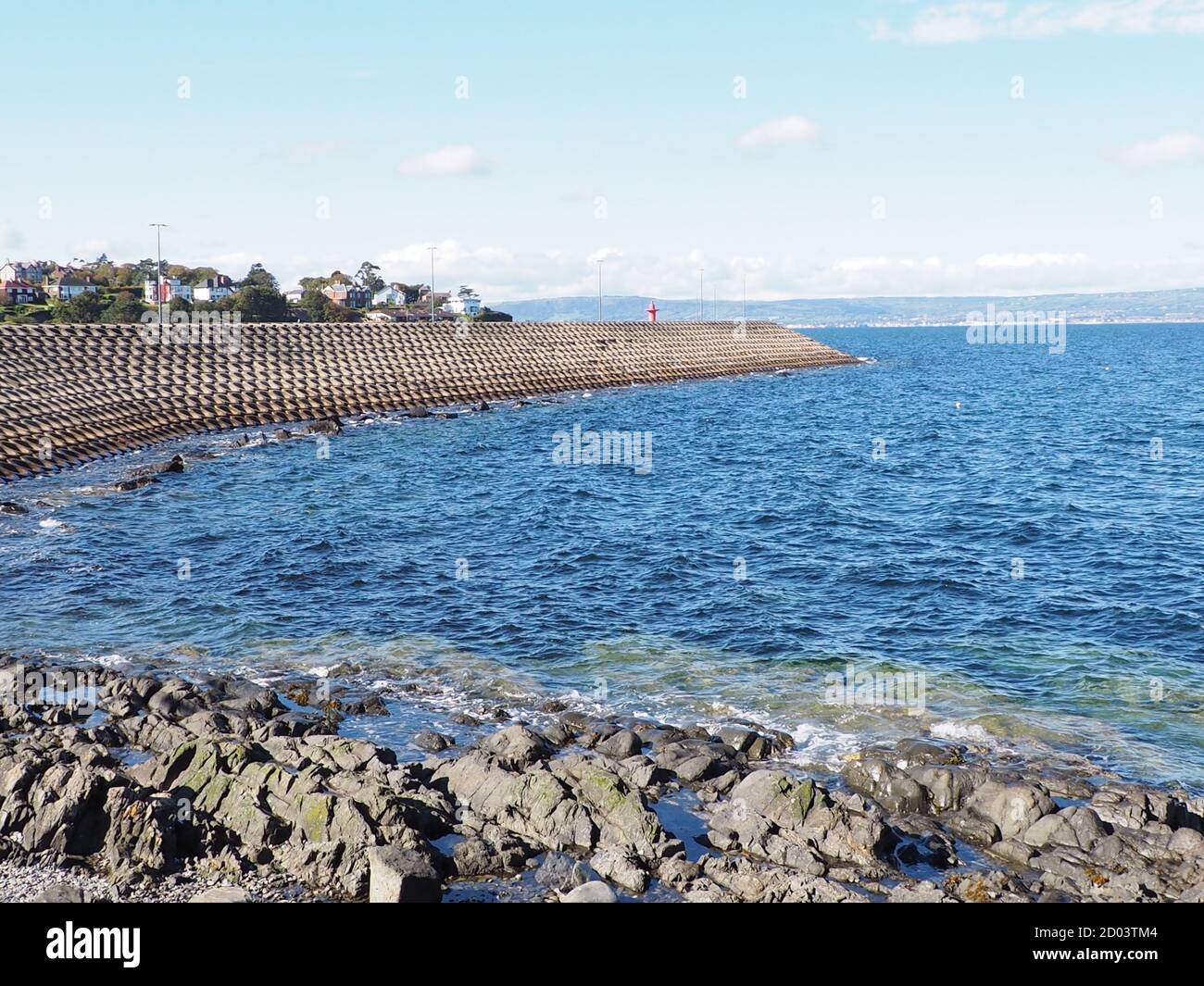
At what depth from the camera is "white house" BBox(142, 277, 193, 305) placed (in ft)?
420

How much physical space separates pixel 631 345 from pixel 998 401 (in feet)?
136

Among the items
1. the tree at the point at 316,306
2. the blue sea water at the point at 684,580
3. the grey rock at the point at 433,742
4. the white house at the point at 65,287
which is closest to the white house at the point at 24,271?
the white house at the point at 65,287

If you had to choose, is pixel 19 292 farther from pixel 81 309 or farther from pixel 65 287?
pixel 81 309

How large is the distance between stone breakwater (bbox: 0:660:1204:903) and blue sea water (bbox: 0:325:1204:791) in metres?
2.70

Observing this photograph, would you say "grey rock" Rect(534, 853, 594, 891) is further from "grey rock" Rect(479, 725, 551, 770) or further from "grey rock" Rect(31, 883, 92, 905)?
"grey rock" Rect(31, 883, 92, 905)

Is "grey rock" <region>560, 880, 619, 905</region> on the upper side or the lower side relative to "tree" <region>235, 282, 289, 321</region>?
lower

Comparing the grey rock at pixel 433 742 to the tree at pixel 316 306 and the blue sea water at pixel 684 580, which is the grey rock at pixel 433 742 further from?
the tree at pixel 316 306

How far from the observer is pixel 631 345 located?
128 meters

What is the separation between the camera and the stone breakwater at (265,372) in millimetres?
61031

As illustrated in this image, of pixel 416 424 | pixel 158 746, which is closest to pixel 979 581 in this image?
pixel 158 746

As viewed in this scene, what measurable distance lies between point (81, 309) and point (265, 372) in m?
39.7

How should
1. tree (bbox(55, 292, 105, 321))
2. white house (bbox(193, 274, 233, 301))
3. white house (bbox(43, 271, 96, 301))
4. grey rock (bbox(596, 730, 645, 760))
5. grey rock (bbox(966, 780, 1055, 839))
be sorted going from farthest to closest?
white house (bbox(193, 274, 233, 301)), white house (bbox(43, 271, 96, 301)), tree (bbox(55, 292, 105, 321)), grey rock (bbox(596, 730, 645, 760)), grey rock (bbox(966, 780, 1055, 839))

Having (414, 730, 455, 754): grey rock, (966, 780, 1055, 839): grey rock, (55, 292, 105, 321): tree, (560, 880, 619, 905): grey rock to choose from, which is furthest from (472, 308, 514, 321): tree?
(560, 880, 619, 905): grey rock
